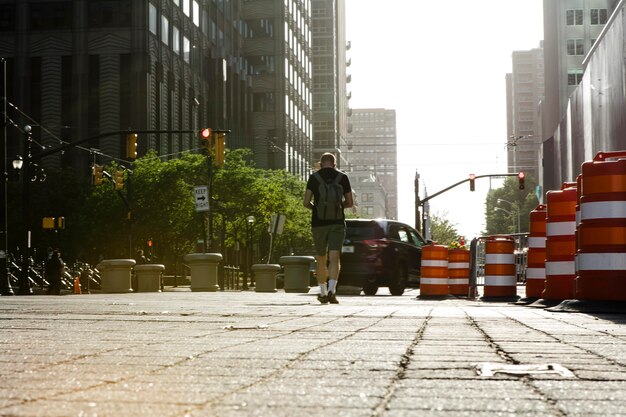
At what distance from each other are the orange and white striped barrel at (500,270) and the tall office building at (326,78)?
367 feet

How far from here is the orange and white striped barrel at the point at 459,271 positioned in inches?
800

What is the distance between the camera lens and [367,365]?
14.4 feet

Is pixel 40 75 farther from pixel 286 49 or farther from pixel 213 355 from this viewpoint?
pixel 213 355

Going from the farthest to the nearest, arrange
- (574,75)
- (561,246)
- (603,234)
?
(574,75)
(561,246)
(603,234)

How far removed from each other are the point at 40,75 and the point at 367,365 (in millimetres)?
56676

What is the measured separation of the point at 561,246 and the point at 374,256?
30.7ft

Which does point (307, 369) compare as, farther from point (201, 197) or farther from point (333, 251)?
point (201, 197)

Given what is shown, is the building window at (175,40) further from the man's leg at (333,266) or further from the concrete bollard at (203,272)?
the man's leg at (333,266)

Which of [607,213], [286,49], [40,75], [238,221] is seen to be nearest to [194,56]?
[40,75]

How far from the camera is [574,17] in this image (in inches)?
3634

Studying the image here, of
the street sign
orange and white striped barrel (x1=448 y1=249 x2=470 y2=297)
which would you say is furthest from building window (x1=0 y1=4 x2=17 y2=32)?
orange and white striped barrel (x1=448 y1=249 x2=470 y2=297)

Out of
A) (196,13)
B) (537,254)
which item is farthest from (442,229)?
(537,254)

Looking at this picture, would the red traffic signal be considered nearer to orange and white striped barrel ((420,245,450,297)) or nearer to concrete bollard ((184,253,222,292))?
concrete bollard ((184,253,222,292))

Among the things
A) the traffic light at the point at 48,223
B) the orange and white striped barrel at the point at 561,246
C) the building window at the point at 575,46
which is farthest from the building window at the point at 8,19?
the orange and white striped barrel at the point at 561,246
